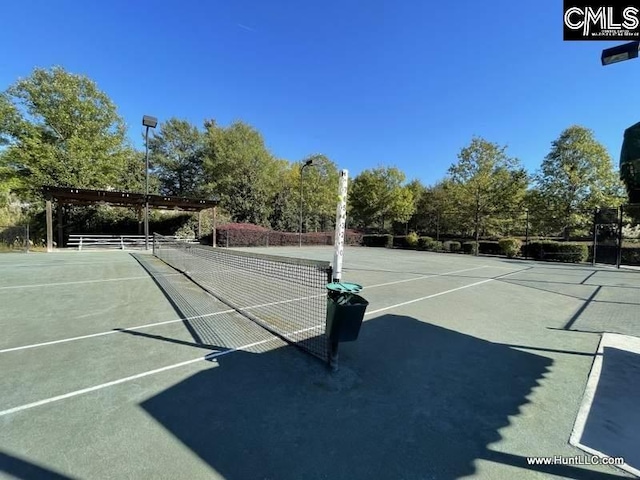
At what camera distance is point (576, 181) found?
24.9 metres

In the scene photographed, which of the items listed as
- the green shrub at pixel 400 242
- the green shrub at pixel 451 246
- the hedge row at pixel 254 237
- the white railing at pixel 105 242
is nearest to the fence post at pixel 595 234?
the green shrub at pixel 451 246

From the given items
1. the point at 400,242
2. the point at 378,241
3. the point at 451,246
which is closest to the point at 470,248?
the point at 451,246

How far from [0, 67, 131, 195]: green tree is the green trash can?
27.7 meters

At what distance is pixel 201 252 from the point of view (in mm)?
13852

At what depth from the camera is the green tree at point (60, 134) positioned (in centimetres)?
2234

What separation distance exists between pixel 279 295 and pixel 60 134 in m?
27.3

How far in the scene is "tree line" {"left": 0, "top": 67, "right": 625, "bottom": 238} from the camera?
75.0 ft

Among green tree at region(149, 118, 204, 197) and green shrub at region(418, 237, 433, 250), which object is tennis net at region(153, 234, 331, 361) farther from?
green tree at region(149, 118, 204, 197)

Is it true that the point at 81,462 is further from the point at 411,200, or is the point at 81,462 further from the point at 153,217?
the point at 411,200

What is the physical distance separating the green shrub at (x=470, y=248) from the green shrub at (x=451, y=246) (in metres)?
0.60

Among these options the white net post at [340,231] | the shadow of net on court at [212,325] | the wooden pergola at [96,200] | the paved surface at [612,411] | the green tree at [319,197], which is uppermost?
the green tree at [319,197]

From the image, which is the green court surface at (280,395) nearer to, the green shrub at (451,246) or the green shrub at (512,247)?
the green shrub at (512,247)

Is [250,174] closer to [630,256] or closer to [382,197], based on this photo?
[382,197]

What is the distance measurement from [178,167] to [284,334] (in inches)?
1584
